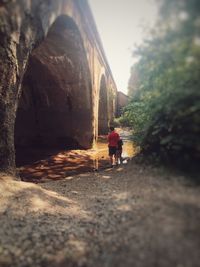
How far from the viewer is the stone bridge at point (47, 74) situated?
4.22 m

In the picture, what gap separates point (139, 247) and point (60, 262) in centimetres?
93

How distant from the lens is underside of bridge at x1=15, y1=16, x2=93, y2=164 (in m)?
9.98

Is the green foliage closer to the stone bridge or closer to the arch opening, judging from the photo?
the stone bridge

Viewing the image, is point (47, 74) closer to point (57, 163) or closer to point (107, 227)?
point (57, 163)

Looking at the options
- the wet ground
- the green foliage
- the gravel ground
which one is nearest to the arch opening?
the wet ground

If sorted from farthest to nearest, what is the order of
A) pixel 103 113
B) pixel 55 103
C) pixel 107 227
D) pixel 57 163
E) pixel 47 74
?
pixel 103 113, pixel 55 103, pixel 47 74, pixel 57 163, pixel 107 227

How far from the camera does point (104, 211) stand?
3344 millimetres

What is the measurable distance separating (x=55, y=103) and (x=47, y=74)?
1500mm

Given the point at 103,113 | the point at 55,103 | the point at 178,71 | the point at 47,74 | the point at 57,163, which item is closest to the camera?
the point at 178,71

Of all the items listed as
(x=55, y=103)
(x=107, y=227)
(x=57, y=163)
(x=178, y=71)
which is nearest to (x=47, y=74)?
(x=55, y=103)

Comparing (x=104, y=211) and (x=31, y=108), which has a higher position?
(x=31, y=108)

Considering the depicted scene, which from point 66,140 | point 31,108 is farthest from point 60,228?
point 31,108

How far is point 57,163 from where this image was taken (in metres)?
8.99

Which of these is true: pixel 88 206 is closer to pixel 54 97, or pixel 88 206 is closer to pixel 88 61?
pixel 88 61
